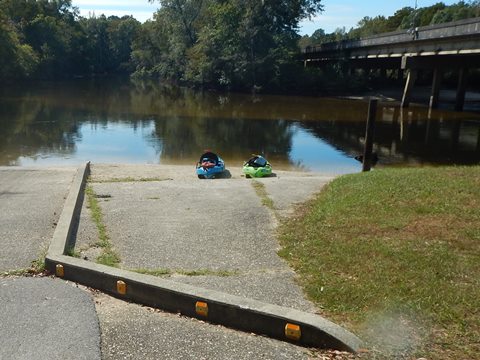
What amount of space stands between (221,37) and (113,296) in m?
64.3

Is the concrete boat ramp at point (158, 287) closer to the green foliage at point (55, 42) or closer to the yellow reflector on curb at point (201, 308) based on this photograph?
the yellow reflector on curb at point (201, 308)

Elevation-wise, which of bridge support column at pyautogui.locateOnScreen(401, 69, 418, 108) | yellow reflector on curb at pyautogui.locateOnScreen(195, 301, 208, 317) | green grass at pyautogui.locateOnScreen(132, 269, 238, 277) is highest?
bridge support column at pyautogui.locateOnScreen(401, 69, 418, 108)

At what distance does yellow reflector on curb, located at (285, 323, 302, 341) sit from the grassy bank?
55cm

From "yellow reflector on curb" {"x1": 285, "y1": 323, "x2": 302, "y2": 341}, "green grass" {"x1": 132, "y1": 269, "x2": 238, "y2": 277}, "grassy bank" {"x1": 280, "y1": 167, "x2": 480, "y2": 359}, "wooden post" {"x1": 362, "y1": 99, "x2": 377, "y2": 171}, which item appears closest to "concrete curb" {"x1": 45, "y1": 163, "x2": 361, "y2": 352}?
"yellow reflector on curb" {"x1": 285, "y1": 323, "x2": 302, "y2": 341}

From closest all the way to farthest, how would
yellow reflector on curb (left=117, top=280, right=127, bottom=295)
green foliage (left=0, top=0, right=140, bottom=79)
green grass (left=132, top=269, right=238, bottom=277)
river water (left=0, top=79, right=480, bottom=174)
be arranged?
1. yellow reflector on curb (left=117, top=280, right=127, bottom=295)
2. green grass (left=132, top=269, right=238, bottom=277)
3. river water (left=0, top=79, right=480, bottom=174)
4. green foliage (left=0, top=0, right=140, bottom=79)

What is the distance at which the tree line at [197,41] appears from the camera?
66.7 metres

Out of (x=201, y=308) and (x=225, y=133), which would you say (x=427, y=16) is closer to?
(x=225, y=133)

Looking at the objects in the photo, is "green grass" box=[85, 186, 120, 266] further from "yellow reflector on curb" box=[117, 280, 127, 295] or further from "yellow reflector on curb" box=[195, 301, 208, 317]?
"yellow reflector on curb" box=[195, 301, 208, 317]

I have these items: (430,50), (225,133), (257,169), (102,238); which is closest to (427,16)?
(430,50)

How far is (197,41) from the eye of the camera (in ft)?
251

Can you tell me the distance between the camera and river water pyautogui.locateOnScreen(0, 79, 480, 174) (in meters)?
25.9

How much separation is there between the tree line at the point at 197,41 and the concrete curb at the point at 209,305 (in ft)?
205

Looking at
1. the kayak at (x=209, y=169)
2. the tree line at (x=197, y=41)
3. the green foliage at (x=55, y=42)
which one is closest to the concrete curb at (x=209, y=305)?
the kayak at (x=209, y=169)

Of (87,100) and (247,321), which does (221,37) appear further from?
(247,321)
